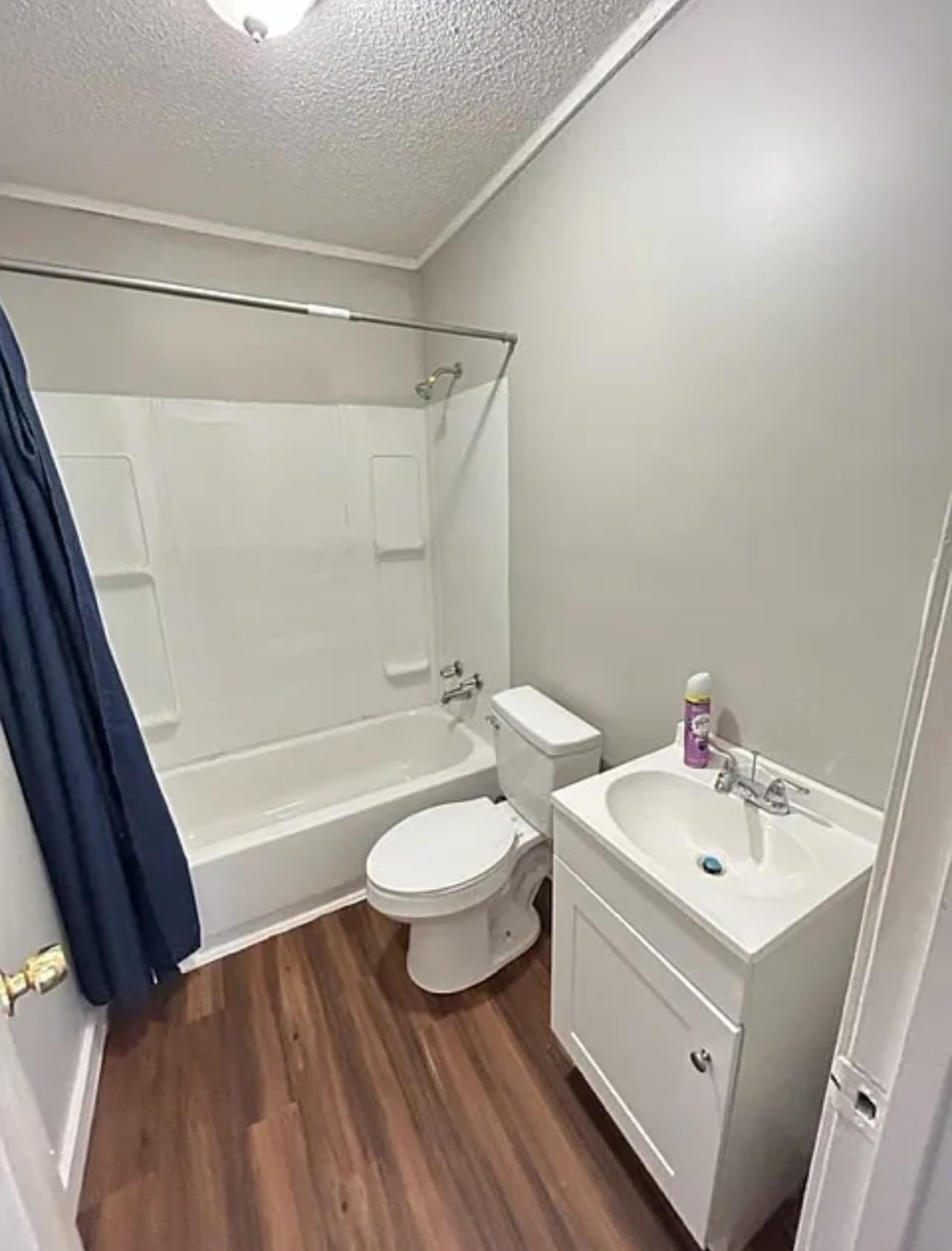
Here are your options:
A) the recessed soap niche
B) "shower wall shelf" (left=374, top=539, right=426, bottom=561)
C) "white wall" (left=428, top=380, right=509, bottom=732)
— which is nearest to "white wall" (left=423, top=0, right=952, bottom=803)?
"white wall" (left=428, top=380, right=509, bottom=732)

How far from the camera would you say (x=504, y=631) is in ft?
7.18

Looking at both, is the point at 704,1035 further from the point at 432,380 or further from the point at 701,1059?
the point at 432,380

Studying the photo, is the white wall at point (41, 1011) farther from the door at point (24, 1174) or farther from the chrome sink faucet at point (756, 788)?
the chrome sink faucet at point (756, 788)

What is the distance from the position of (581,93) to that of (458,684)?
6.66 feet

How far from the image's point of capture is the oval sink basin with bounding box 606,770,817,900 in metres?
1.11

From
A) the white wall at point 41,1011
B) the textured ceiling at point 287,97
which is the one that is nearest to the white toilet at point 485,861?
the white wall at point 41,1011

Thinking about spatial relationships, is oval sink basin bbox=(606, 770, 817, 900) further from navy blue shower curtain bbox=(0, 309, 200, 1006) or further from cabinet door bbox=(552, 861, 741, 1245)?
navy blue shower curtain bbox=(0, 309, 200, 1006)

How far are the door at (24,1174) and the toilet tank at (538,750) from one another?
1267 millimetres

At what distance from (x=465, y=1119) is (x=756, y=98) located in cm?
227

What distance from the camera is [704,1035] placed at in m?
0.94

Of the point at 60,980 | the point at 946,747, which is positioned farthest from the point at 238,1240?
the point at 946,747

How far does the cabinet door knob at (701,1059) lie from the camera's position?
0.94m

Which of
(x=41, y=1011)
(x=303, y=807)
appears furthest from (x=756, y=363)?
(x=303, y=807)

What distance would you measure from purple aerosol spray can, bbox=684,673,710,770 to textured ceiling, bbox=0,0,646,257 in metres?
1.47
